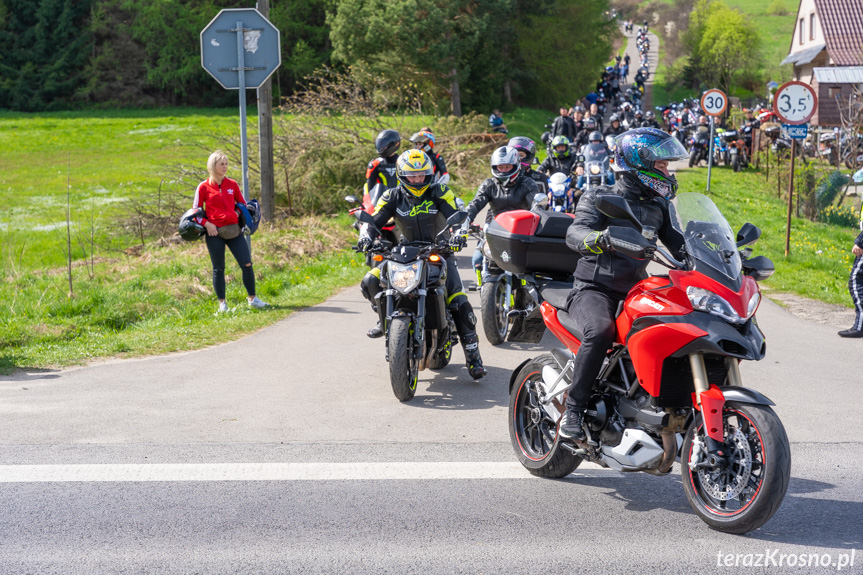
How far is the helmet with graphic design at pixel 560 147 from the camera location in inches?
659

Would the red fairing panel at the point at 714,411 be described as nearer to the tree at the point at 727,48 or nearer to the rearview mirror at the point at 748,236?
the rearview mirror at the point at 748,236

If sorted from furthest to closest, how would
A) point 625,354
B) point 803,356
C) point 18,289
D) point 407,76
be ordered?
1. point 407,76
2. point 18,289
3. point 803,356
4. point 625,354

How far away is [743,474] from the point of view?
13.5ft

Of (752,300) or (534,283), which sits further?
(534,283)

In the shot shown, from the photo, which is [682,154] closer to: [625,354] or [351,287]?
[625,354]

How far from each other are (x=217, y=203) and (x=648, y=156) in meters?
6.80

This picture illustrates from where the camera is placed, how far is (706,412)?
415 cm

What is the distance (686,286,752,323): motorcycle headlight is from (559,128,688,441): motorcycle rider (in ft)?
2.04

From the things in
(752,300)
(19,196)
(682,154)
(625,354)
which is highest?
(682,154)

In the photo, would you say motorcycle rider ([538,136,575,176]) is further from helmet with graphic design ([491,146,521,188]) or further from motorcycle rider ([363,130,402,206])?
helmet with graphic design ([491,146,521,188])

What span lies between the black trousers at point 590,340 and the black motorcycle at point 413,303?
88.8 inches

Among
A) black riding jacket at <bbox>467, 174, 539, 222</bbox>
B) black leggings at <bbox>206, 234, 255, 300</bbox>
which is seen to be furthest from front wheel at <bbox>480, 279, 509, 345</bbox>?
black leggings at <bbox>206, 234, 255, 300</bbox>

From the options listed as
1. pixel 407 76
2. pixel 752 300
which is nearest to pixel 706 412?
pixel 752 300

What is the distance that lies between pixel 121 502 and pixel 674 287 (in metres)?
3.13
